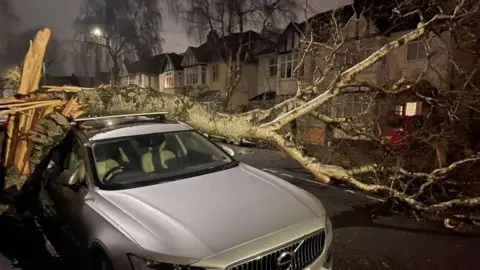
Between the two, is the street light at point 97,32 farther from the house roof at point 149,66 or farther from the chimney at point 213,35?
the chimney at point 213,35

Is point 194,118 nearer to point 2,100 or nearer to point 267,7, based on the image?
point 2,100

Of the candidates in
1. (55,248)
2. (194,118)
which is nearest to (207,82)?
(194,118)

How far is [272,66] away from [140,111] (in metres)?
20.9

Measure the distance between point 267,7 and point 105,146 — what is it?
21123 millimetres

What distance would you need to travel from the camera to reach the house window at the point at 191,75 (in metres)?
32.3

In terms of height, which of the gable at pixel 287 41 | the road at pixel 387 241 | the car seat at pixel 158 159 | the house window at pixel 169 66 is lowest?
the road at pixel 387 241

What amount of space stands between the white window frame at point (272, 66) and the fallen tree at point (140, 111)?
18.9 metres

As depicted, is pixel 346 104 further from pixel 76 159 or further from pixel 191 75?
pixel 191 75

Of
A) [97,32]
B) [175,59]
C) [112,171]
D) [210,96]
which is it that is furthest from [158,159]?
[175,59]

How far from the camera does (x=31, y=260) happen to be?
13.0ft

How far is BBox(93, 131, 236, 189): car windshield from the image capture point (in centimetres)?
313

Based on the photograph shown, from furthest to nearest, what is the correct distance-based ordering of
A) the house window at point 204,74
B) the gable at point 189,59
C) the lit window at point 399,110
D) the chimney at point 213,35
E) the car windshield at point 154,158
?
the gable at point 189,59 → the house window at point 204,74 → the chimney at point 213,35 → the lit window at point 399,110 → the car windshield at point 154,158

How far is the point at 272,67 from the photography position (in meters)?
25.7

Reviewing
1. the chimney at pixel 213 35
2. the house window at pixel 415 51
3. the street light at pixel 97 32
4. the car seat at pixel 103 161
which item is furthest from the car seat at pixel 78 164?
the street light at pixel 97 32
